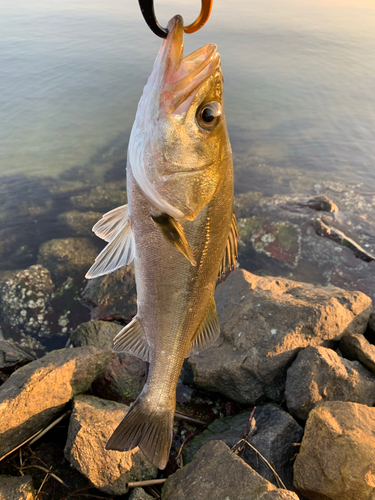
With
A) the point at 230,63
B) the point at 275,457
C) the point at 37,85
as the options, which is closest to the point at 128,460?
the point at 275,457

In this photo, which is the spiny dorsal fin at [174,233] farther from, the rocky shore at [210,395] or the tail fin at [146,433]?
the rocky shore at [210,395]

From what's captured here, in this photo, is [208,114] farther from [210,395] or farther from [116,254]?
[210,395]

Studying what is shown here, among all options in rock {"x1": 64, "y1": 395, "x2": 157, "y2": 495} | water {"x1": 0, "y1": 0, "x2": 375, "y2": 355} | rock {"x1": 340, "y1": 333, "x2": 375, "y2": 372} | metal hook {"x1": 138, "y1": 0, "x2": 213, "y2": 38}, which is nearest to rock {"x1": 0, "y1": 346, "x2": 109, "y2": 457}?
rock {"x1": 64, "y1": 395, "x2": 157, "y2": 495}

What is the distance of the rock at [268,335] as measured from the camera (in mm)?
3615

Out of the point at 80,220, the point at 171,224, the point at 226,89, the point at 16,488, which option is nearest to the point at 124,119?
the point at 226,89

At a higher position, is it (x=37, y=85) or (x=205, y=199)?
(x=205, y=199)

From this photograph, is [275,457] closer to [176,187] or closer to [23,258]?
[176,187]

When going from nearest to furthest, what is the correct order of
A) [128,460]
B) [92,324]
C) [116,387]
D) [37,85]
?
[128,460], [116,387], [92,324], [37,85]

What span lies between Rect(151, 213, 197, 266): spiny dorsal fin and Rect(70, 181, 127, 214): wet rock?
6.19 meters

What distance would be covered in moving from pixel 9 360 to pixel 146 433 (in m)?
2.26

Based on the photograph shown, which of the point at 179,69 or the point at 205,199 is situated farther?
the point at 205,199

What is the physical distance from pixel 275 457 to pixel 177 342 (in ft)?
5.19

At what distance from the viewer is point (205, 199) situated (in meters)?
1.91

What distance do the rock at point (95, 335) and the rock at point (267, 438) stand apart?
1.59 metres
